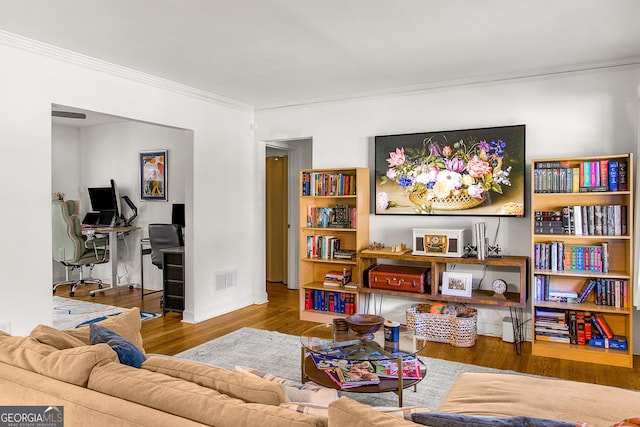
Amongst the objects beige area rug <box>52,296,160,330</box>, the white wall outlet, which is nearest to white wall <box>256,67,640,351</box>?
beige area rug <box>52,296,160,330</box>

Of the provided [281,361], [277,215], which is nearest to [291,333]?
[281,361]

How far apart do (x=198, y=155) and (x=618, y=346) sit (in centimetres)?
434

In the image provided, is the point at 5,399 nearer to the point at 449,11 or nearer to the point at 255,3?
the point at 255,3

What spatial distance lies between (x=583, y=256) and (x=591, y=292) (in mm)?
380

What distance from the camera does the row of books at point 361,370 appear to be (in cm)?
256

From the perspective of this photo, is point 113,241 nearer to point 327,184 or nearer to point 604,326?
point 327,184

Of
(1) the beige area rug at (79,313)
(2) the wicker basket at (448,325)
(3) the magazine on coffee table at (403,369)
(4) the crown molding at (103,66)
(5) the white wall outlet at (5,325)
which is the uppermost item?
(4) the crown molding at (103,66)

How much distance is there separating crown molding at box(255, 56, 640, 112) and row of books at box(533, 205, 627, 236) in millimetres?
1231

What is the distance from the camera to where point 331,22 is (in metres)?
3.01

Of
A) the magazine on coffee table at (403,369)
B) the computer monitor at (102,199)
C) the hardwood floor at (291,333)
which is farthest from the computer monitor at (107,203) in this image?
the magazine on coffee table at (403,369)

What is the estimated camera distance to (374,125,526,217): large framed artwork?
163 inches

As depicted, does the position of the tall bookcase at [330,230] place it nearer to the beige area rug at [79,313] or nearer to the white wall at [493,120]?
the white wall at [493,120]

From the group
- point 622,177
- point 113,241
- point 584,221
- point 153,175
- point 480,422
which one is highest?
point 153,175

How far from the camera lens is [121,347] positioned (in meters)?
1.72
